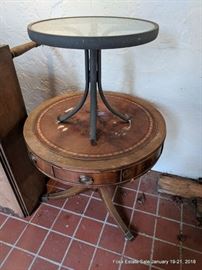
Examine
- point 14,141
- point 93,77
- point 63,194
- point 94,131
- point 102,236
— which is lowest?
point 102,236

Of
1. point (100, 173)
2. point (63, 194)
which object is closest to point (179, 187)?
point (63, 194)

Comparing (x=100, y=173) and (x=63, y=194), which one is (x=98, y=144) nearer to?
(x=100, y=173)

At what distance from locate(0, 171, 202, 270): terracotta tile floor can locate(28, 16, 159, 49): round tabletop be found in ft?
2.99

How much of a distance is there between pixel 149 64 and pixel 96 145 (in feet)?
1.63

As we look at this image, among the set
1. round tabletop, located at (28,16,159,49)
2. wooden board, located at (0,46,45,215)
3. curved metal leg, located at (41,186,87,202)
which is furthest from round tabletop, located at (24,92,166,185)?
curved metal leg, located at (41,186,87,202)

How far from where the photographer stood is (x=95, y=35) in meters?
0.58

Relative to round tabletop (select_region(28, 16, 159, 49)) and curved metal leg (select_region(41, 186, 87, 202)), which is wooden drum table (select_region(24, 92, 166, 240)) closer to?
round tabletop (select_region(28, 16, 159, 49))

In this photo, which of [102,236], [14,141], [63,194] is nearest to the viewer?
[14,141]

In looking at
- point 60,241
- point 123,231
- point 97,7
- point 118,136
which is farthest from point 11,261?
point 97,7

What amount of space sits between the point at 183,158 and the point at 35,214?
2.84ft

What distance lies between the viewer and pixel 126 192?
4.38 feet

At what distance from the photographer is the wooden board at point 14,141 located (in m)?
0.89

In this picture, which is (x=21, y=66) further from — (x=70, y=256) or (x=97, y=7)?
(x=70, y=256)

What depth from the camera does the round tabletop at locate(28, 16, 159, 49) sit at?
1.75ft
